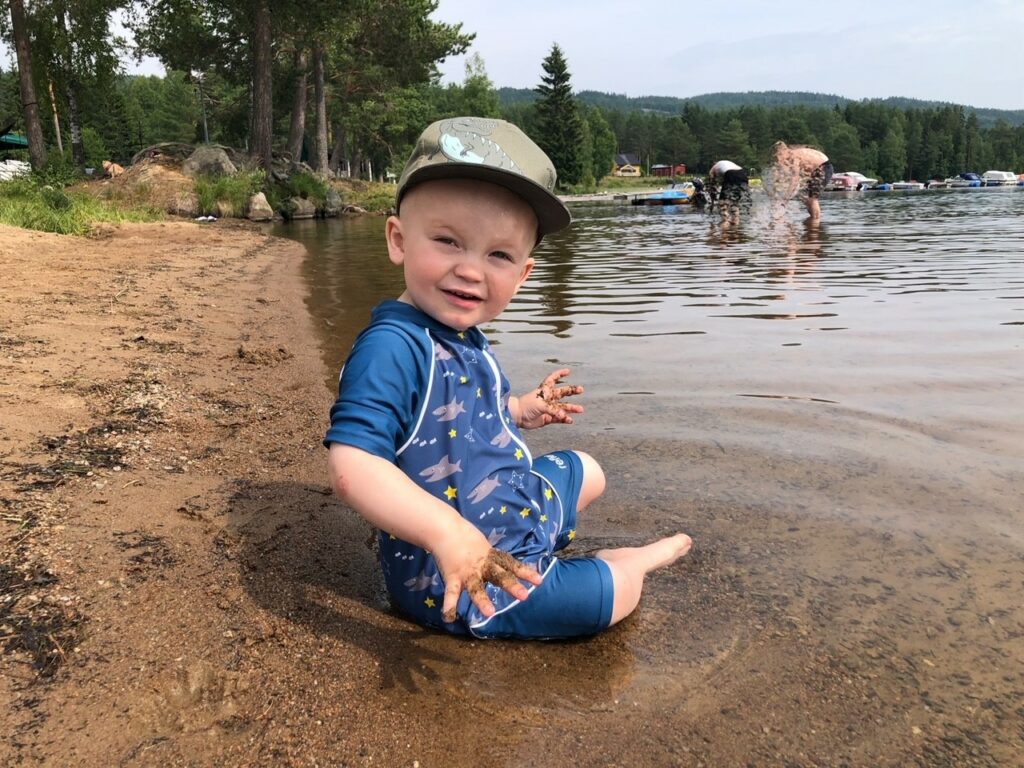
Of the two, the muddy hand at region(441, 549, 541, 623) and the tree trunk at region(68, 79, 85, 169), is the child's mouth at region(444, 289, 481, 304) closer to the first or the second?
the muddy hand at region(441, 549, 541, 623)

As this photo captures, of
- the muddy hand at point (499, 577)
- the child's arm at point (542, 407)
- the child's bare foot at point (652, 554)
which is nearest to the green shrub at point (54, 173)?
the child's arm at point (542, 407)

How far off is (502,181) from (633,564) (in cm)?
96

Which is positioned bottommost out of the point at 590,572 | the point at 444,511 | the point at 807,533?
the point at 807,533

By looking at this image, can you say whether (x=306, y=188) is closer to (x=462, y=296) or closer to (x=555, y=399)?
(x=555, y=399)

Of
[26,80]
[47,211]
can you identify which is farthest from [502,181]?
[26,80]

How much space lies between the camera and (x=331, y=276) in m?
8.30

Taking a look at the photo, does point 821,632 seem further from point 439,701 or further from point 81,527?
point 81,527

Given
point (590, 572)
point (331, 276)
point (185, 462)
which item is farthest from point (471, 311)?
point (331, 276)

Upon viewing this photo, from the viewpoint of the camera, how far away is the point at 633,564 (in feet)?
5.68

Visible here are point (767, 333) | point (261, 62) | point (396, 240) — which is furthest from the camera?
point (261, 62)

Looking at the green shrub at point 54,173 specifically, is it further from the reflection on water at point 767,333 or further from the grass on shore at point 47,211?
the reflection on water at point 767,333

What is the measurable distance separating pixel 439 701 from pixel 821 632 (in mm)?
876

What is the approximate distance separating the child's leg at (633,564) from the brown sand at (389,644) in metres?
0.07

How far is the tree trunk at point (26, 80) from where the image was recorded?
15914 mm
